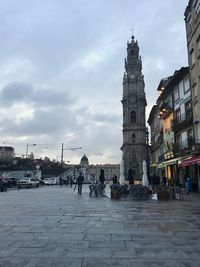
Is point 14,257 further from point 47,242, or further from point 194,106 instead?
point 194,106

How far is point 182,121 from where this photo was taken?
37844 mm

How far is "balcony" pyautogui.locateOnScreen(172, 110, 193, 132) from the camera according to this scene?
1395 inches

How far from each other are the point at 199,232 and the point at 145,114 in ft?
323

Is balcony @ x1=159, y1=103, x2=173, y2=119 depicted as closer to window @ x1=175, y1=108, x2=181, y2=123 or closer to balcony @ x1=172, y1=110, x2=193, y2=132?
window @ x1=175, y1=108, x2=181, y2=123

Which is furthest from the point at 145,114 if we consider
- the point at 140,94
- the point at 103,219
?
the point at 103,219

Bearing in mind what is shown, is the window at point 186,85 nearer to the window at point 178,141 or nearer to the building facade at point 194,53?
the building facade at point 194,53

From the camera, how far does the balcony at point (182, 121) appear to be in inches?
1395

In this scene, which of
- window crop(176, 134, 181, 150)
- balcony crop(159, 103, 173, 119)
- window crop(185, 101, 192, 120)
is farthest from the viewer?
balcony crop(159, 103, 173, 119)

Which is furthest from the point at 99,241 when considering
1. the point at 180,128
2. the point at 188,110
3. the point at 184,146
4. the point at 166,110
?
the point at 166,110

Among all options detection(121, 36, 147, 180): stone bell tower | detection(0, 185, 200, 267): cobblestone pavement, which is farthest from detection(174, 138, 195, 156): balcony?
detection(121, 36, 147, 180): stone bell tower

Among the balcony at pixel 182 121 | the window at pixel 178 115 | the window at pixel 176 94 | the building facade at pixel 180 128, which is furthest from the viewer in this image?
the window at pixel 176 94

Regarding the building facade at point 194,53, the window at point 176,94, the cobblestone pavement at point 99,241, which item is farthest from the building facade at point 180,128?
the cobblestone pavement at point 99,241

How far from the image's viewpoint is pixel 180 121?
3950cm

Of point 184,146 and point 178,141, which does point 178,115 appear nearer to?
point 178,141
